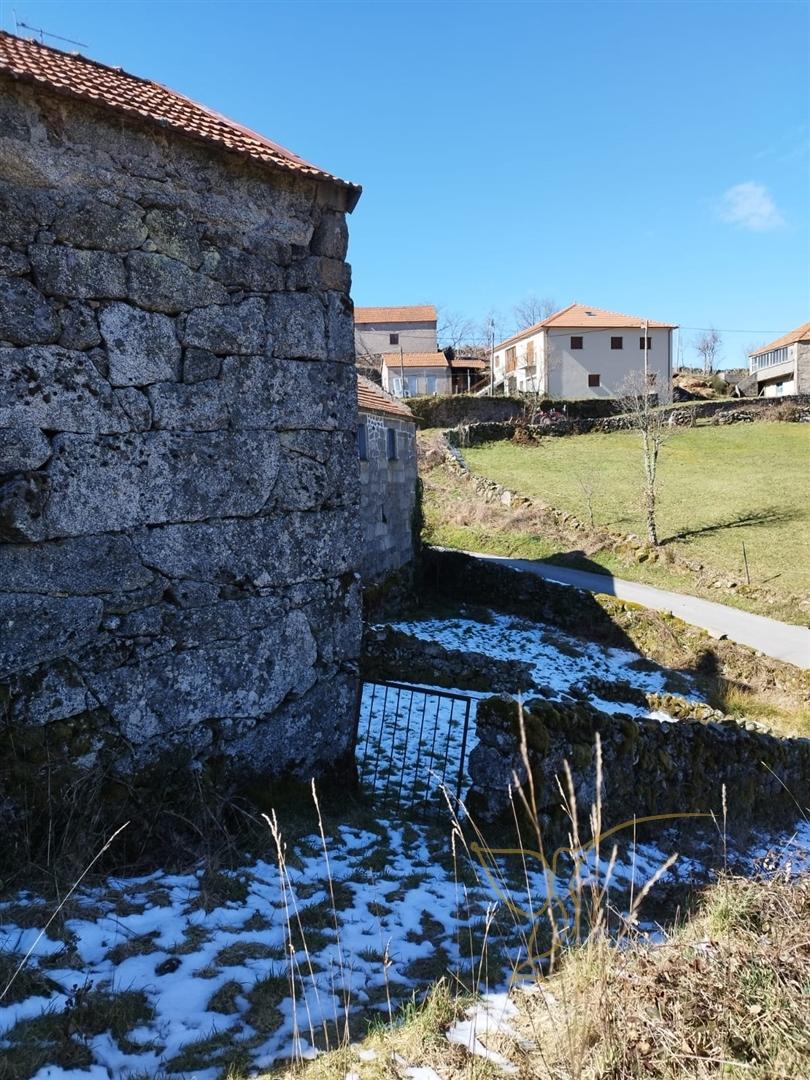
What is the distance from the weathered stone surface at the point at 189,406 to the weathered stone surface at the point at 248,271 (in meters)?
0.62

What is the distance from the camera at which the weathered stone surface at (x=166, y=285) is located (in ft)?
12.4

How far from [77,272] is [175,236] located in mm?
612

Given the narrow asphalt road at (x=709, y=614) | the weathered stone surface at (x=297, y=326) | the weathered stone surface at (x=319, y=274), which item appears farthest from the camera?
the narrow asphalt road at (x=709, y=614)

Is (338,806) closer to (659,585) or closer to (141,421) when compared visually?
(141,421)

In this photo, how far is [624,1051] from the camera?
2.16 m

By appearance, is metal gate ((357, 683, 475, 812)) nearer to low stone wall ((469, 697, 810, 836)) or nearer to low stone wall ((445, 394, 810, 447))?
low stone wall ((469, 697, 810, 836))

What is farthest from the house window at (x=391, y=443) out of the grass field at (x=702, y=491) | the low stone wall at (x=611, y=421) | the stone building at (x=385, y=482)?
the low stone wall at (x=611, y=421)

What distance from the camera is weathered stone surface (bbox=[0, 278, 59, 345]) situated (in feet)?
11.1

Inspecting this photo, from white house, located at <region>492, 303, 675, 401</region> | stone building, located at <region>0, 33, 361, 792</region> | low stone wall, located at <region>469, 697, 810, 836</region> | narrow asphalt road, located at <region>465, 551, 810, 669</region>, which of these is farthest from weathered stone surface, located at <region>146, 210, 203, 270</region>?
white house, located at <region>492, 303, 675, 401</region>

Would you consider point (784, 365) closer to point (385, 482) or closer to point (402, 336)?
point (402, 336)

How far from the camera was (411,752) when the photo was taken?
648cm

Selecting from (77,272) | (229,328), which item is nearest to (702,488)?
(229,328)

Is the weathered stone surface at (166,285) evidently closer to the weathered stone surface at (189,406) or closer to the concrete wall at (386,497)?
the weathered stone surface at (189,406)

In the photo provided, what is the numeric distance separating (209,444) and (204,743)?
1684 millimetres
